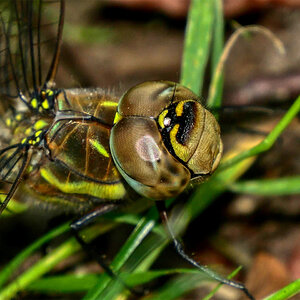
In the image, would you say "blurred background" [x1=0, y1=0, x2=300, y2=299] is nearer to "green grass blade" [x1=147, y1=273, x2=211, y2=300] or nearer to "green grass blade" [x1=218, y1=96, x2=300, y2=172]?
"green grass blade" [x1=147, y1=273, x2=211, y2=300]

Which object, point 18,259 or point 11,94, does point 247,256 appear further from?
point 11,94

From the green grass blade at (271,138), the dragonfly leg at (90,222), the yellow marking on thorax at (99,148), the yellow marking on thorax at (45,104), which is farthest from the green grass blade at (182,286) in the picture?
the yellow marking on thorax at (45,104)

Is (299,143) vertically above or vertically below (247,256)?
above

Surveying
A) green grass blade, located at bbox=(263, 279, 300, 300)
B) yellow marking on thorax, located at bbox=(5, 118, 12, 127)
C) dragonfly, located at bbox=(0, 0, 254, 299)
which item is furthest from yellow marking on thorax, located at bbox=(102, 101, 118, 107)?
green grass blade, located at bbox=(263, 279, 300, 300)

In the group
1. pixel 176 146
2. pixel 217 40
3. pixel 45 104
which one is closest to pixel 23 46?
pixel 45 104

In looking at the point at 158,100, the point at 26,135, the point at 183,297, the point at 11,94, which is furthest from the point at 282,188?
the point at 11,94
